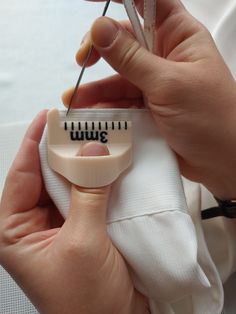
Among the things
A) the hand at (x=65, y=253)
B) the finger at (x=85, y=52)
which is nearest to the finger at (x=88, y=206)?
the hand at (x=65, y=253)

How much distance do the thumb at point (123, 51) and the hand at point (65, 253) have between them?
84 mm

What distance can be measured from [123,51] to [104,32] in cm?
3

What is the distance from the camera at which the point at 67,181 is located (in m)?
0.41

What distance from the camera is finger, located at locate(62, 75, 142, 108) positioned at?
51cm

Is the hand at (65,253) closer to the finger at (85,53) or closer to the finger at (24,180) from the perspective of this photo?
the finger at (24,180)

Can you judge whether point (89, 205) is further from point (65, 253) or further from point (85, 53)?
point (85, 53)

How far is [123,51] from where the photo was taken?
403 millimetres

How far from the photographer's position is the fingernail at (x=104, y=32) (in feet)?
1.29

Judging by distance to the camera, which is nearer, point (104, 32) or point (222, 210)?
point (104, 32)

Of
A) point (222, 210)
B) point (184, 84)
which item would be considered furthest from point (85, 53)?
point (222, 210)

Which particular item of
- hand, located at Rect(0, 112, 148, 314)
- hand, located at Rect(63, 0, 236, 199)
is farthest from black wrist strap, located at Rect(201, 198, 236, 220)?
hand, located at Rect(0, 112, 148, 314)

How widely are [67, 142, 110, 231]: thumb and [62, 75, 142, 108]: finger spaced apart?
124 millimetres

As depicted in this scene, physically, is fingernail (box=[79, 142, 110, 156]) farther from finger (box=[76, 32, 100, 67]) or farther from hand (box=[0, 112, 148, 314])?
finger (box=[76, 32, 100, 67])

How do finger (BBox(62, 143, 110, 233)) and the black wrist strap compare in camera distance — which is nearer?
finger (BBox(62, 143, 110, 233))
